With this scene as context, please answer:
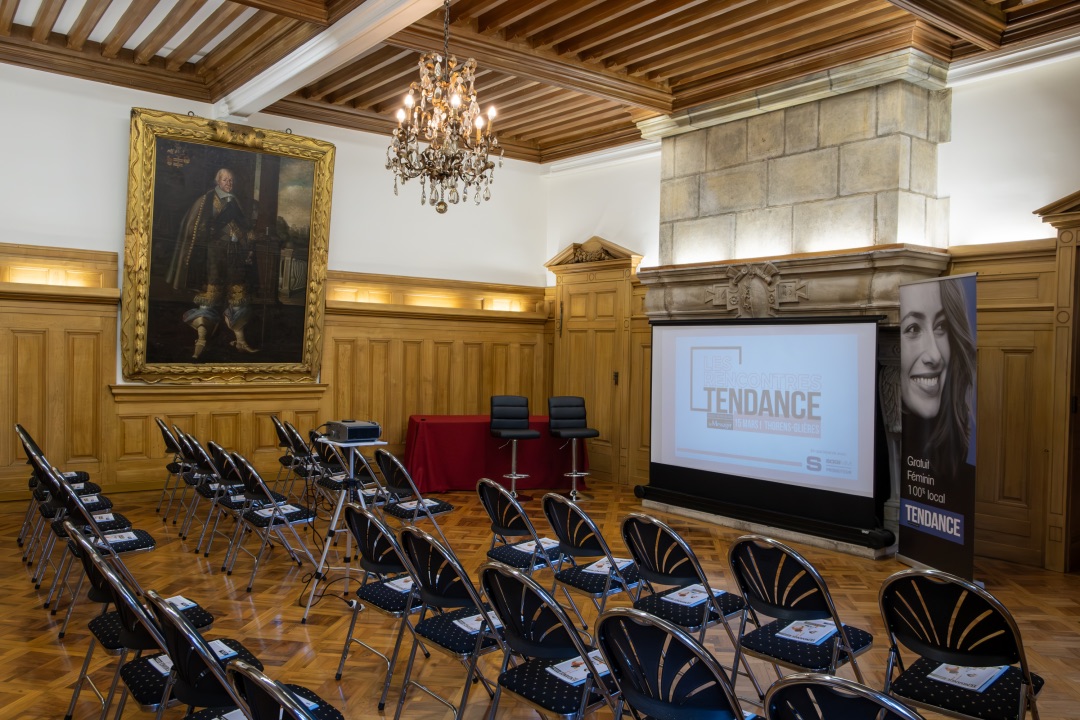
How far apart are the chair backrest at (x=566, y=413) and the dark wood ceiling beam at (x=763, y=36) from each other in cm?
344

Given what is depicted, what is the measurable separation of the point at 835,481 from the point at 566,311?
14.8ft

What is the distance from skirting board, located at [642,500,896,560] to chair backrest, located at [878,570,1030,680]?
3580 mm

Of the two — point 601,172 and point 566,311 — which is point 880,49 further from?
point 566,311

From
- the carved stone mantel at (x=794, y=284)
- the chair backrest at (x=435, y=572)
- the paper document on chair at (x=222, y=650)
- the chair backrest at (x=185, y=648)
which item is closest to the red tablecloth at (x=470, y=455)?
the carved stone mantel at (x=794, y=284)

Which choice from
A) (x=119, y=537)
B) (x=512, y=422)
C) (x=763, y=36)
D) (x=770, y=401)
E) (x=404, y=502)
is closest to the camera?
(x=119, y=537)

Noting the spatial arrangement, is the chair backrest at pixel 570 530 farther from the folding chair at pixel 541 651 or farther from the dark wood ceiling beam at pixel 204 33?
the dark wood ceiling beam at pixel 204 33

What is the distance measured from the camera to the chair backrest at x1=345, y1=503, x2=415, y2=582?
139 inches

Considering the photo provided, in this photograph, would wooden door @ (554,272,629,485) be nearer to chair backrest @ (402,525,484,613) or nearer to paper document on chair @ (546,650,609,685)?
chair backrest @ (402,525,484,613)

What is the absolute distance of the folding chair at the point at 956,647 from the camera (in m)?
2.54

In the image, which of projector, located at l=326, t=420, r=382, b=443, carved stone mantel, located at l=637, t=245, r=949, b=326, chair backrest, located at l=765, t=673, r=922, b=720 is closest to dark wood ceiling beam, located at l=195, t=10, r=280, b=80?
projector, located at l=326, t=420, r=382, b=443

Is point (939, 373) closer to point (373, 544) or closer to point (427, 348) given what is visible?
point (373, 544)

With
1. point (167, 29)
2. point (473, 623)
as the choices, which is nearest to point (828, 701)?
point (473, 623)

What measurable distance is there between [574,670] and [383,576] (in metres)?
1.28

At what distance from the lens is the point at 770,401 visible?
6.91 metres
